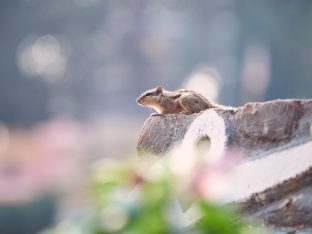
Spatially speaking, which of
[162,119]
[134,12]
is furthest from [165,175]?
[134,12]

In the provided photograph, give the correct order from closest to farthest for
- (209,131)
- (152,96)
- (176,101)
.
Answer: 1. (209,131)
2. (176,101)
3. (152,96)

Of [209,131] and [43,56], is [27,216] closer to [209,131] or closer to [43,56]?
[209,131]

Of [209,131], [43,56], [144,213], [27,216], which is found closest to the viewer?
[144,213]

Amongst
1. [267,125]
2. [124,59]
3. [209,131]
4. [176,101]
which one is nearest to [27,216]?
[176,101]

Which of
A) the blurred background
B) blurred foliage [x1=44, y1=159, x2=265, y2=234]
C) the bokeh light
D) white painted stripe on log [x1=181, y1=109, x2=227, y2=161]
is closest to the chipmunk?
white painted stripe on log [x1=181, y1=109, x2=227, y2=161]

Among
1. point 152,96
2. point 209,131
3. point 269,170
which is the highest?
point 152,96

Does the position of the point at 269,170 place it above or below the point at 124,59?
below

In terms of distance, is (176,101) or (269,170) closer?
(269,170)
